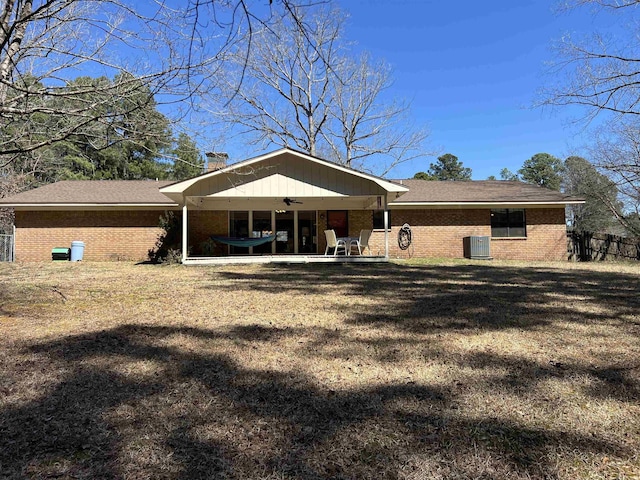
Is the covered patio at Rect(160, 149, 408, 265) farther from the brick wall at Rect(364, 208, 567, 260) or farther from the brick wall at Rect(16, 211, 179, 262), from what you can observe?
the brick wall at Rect(16, 211, 179, 262)

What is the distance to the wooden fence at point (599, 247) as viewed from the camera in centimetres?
1673

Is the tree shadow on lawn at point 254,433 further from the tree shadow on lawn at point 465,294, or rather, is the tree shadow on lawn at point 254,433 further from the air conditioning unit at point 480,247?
the air conditioning unit at point 480,247

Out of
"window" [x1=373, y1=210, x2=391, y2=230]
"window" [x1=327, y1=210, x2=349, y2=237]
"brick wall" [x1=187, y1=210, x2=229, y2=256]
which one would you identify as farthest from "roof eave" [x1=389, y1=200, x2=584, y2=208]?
"brick wall" [x1=187, y1=210, x2=229, y2=256]

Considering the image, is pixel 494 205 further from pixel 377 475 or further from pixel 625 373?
pixel 377 475

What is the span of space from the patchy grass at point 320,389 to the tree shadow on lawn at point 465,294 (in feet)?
0.19

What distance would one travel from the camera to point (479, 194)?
54.4ft

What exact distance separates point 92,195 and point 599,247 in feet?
66.9

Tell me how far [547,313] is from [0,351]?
5.86 meters

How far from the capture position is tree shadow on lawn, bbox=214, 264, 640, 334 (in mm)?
4902

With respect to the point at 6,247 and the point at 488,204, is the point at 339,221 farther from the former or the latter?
the point at 6,247

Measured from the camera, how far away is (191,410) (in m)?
2.59

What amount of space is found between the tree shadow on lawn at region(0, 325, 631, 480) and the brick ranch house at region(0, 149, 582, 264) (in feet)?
37.2

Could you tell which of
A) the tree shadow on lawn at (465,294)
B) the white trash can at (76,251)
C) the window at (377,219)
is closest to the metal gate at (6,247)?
the white trash can at (76,251)

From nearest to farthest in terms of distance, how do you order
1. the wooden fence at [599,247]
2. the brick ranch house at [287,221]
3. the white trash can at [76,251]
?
the white trash can at [76,251] → the brick ranch house at [287,221] → the wooden fence at [599,247]
